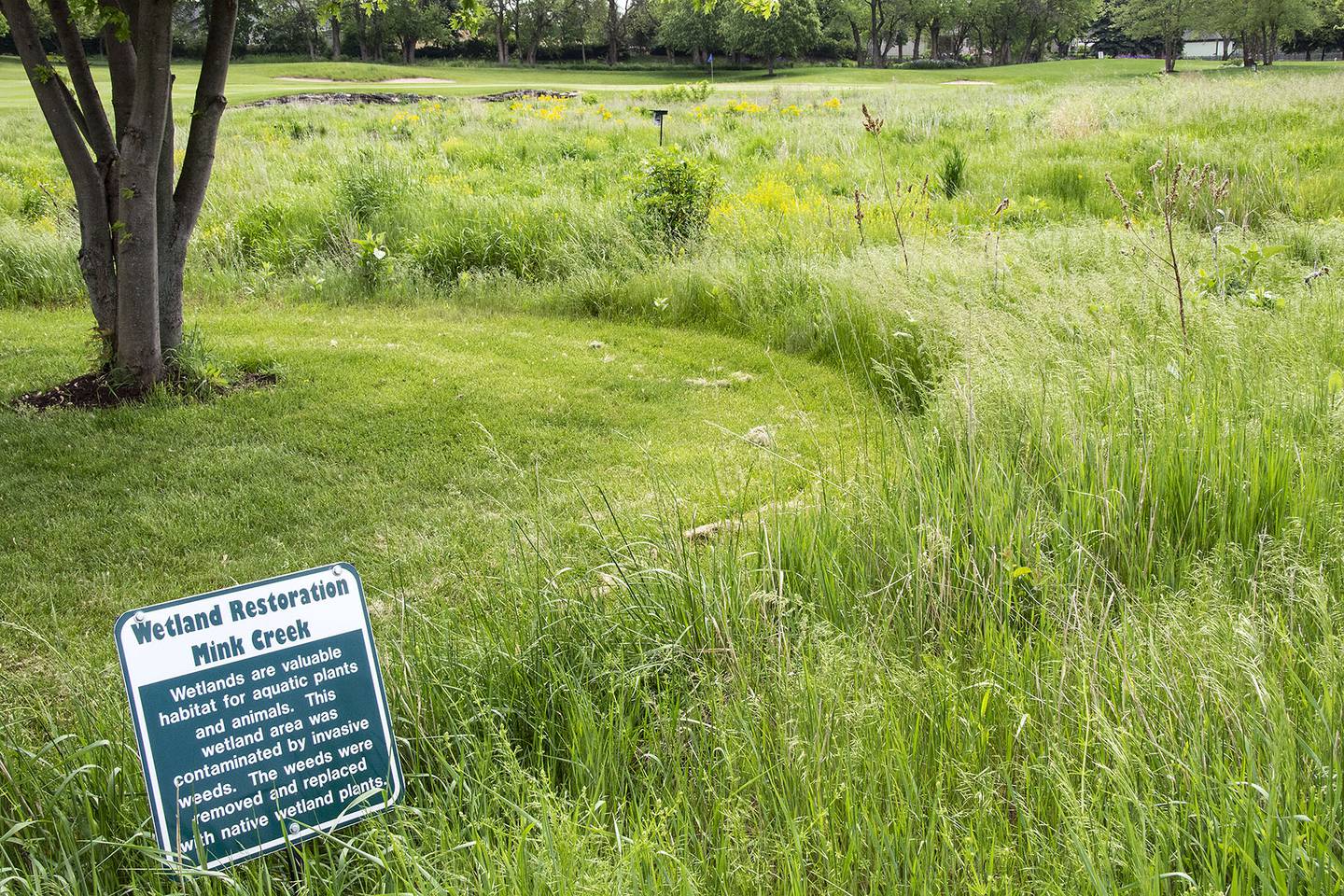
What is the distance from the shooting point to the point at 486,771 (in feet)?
7.88

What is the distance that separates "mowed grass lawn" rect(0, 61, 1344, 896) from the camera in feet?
6.59

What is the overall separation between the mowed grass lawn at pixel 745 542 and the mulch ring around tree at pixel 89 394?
7.4 inches

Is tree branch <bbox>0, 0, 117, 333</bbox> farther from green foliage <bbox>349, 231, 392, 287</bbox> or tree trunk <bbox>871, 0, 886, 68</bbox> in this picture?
tree trunk <bbox>871, 0, 886, 68</bbox>

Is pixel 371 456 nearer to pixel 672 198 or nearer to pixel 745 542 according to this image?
pixel 745 542

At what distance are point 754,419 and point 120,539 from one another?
3552 millimetres

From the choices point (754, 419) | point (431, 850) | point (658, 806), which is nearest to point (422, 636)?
point (431, 850)

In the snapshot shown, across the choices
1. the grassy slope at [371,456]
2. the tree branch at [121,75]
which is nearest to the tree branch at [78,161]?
the tree branch at [121,75]

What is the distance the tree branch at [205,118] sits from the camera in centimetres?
625

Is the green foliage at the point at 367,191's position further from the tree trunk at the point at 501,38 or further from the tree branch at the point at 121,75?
the tree trunk at the point at 501,38

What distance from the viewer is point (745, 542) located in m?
3.54

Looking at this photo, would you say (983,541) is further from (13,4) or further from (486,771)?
(13,4)

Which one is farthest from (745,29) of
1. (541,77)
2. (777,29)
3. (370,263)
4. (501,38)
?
(370,263)

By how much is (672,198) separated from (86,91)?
202 inches

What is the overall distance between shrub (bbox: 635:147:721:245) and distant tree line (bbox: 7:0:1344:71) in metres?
43.8
